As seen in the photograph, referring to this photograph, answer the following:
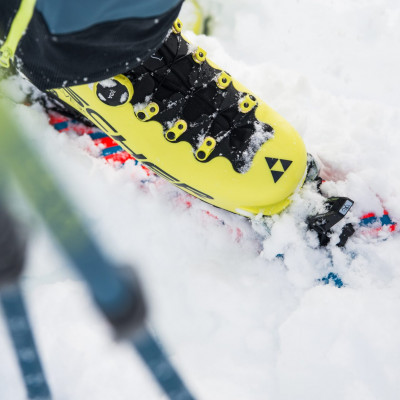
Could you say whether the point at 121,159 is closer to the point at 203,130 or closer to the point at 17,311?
the point at 203,130

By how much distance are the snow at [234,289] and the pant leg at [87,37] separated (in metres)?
0.40

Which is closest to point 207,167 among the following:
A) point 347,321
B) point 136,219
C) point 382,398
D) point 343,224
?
point 136,219

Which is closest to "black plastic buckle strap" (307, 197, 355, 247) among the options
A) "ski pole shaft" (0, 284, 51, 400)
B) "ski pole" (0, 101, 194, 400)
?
"ski pole" (0, 101, 194, 400)

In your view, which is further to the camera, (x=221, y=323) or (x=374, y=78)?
(x=374, y=78)

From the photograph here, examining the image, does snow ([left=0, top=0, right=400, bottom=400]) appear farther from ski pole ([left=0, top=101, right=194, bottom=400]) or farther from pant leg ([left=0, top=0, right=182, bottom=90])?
pant leg ([left=0, top=0, right=182, bottom=90])

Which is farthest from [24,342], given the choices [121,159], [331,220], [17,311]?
[331,220]

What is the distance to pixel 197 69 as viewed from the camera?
83cm

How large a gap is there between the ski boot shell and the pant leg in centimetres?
19

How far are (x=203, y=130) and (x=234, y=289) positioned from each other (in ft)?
1.24

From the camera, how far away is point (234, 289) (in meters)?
0.90

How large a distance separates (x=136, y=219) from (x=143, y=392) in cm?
39

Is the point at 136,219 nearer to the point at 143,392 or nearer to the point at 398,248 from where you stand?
the point at 143,392

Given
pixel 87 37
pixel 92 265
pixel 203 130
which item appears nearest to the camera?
pixel 87 37

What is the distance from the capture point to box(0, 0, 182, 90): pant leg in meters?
0.51
